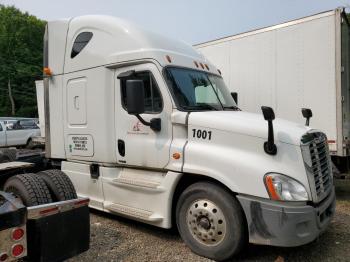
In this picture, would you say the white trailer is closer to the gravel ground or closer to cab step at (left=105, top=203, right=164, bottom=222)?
the gravel ground

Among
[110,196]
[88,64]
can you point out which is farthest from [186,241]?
[88,64]

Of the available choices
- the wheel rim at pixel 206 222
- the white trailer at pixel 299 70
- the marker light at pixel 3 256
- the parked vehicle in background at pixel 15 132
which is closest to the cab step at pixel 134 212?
the wheel rim at pixel 206 222

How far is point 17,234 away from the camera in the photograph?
310 centimetres

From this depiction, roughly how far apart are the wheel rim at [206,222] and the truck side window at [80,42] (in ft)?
10.3

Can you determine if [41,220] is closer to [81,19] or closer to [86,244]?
[86,244]

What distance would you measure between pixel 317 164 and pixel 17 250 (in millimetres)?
3278

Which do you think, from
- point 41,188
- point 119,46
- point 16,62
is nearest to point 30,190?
point 41,188

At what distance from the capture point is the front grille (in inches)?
164

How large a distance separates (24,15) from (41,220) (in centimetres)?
4375

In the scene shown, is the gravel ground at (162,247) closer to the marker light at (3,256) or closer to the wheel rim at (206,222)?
the wheel rim at (206,222)

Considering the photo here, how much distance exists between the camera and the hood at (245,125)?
4.21 meters

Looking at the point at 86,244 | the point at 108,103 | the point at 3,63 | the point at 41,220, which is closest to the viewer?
the point at 41,220

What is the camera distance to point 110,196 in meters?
5.66

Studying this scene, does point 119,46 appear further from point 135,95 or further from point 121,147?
point 121,147
